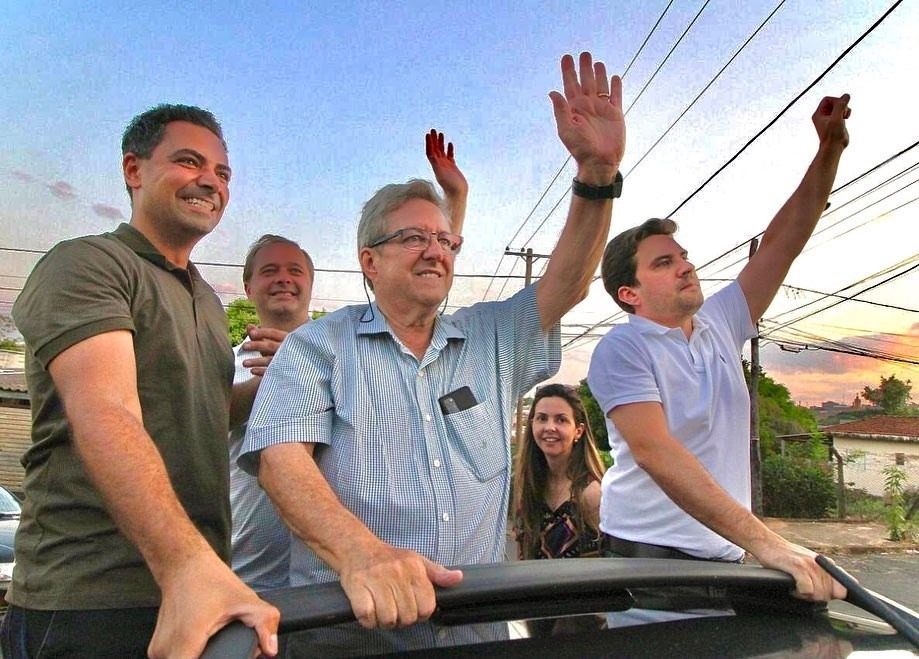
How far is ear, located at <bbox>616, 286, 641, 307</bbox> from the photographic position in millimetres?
2768

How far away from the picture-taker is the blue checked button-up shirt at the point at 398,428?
162cm

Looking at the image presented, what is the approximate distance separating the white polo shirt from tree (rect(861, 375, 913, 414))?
52.3m

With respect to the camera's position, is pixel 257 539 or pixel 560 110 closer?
pixel 560 110

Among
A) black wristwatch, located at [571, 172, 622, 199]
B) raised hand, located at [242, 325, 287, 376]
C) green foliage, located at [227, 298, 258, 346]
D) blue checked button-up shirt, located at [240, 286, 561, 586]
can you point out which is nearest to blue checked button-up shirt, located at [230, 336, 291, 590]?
raised hand, located at [242, 325, 287, 376]

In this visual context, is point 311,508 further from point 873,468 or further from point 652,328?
point 873,468

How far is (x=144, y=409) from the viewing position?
165 centimetres

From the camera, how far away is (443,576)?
1.10 m

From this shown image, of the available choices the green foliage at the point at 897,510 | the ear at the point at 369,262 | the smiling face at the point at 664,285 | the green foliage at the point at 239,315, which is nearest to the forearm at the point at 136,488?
the ear at the point at 369,262

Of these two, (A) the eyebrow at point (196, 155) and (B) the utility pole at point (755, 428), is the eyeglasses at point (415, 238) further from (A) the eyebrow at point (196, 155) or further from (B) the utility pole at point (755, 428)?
(B) the utility pole at point (755, 428)

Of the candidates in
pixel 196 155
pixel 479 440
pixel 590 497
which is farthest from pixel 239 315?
pixel 479 440

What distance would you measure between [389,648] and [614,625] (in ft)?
1.24

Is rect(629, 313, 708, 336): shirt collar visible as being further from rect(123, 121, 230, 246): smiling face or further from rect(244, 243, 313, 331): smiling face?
rect(123, 121, 230, 246): smiling face

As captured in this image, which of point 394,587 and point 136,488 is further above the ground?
point 136,488

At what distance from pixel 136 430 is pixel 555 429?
280 centimetres
